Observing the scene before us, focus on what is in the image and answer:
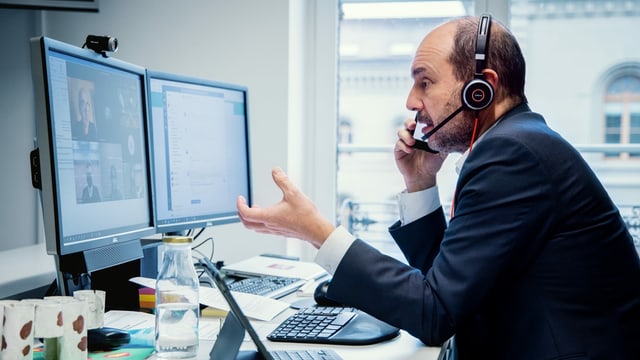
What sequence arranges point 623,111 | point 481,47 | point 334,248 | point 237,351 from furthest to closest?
1. point 623,111
2. point 481,47
3. point 334,248
4. point 237,351

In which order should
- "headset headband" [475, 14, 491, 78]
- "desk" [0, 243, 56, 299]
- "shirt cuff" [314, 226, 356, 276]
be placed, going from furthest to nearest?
1. "desk" [0, 243, 56, 299]
2. "headset headband" [475, 14, 491, 78]
3. "shirt cuff" [314, 226, 356, 276]

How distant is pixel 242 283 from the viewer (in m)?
1.69

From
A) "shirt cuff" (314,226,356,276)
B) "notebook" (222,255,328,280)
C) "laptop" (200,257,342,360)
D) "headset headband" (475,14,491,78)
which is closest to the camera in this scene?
"laptop" (200,257,342,360)

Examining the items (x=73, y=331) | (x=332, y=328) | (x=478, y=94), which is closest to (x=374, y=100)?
(x=478, y=94)

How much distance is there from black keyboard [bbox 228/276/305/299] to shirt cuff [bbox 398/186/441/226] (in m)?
0.34

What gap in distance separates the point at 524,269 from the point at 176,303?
60 centimetres

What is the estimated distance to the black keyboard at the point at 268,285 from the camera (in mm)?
1623

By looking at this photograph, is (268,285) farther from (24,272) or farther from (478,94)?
(478,94)

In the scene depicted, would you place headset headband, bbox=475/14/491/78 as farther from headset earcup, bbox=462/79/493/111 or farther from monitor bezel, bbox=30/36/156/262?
monitor bezel, bbox=30/36/156/262

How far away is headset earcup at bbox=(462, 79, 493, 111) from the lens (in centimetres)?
128

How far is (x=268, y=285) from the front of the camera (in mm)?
1701

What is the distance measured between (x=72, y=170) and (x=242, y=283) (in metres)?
0.64

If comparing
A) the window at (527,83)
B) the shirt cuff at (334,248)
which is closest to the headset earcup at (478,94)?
the shirt cuff at (334,248)

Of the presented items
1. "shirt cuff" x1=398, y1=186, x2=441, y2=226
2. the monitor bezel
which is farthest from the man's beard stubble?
the monitor bezel
